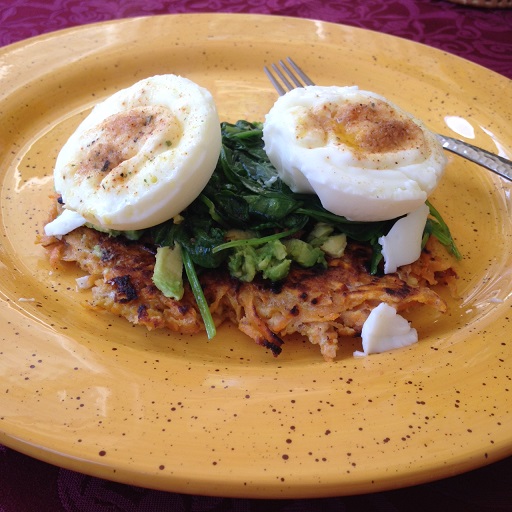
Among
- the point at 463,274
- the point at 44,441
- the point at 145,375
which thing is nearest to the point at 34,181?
the point at 145,375

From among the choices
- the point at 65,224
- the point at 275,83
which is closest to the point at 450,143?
the point at 275,83

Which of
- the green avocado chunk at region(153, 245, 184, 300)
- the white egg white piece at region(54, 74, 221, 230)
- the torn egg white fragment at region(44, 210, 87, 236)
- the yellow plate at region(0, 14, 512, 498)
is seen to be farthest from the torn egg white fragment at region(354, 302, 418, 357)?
the torn egg white fragment at region(44, 210, 87, 236)

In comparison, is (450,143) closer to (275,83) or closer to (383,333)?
(275,83)

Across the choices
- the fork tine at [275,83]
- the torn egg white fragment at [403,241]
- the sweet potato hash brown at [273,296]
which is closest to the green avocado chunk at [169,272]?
the sweet potato hash brown at [273,296]

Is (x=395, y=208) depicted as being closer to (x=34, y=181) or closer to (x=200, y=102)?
(x=200, y=102)

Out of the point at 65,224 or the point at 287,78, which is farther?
the point at 287,78

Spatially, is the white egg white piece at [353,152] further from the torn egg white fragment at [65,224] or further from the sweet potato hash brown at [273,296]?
the torn egg white fragment at [65,224]
